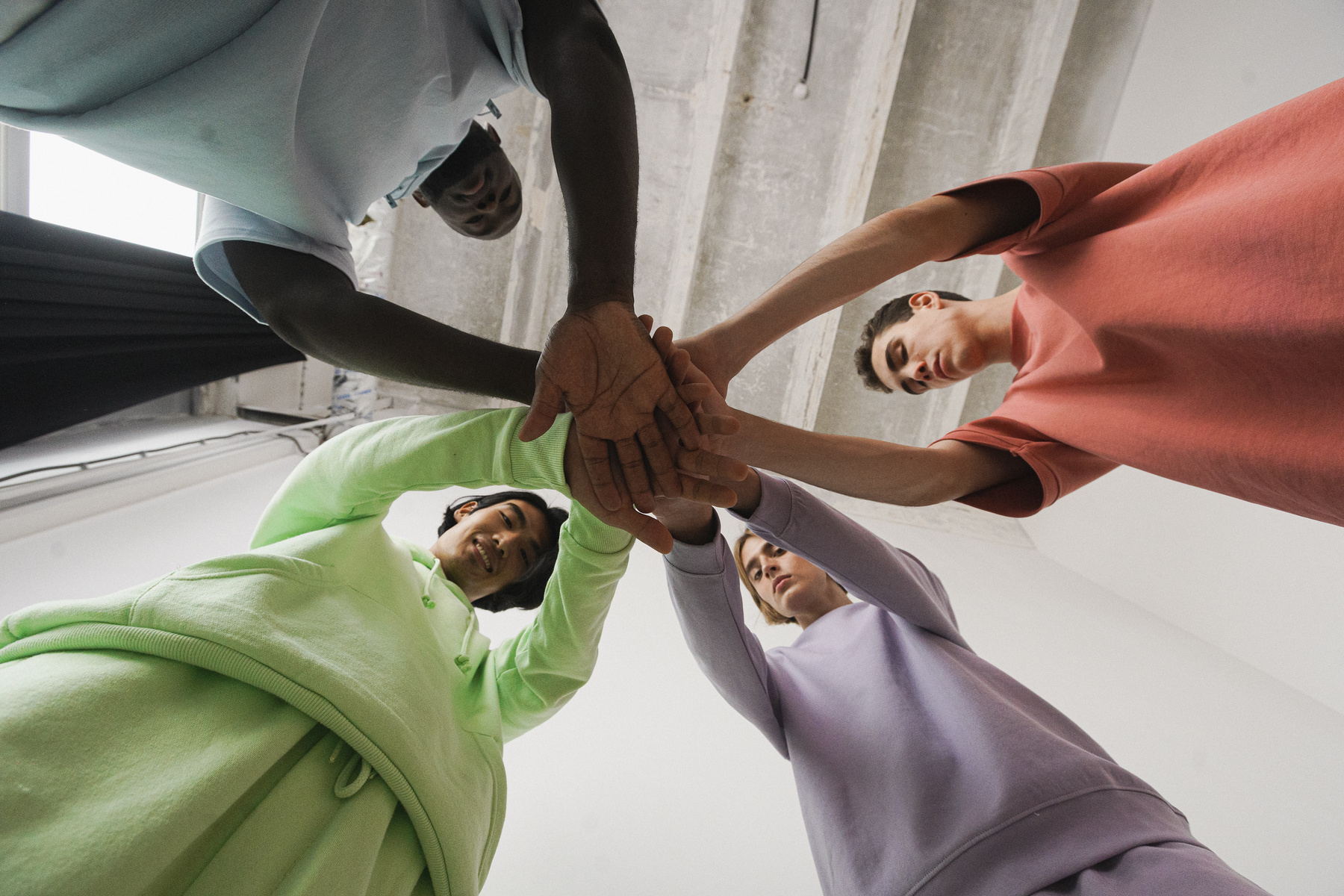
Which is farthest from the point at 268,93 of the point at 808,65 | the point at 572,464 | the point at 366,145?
the point at 808,65

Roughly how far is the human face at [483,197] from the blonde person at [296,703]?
604 mm

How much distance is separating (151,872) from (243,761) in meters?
0.11

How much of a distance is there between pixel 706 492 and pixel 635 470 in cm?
11

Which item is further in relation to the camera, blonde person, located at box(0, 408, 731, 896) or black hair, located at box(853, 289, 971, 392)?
black hair, located at box(853, 289, 971, 392)

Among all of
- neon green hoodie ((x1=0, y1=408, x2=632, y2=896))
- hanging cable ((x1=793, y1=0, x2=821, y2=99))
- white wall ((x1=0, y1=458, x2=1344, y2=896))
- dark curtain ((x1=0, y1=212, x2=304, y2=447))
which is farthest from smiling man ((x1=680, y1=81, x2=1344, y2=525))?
hanging cable ((x1=793, y1=0, x2=821, y2=99))

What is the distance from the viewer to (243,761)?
0.66m

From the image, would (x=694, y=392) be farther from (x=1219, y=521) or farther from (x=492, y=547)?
(x=1219, y=521)

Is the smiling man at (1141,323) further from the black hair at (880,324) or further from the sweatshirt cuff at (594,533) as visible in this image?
the black hair at (880,324)

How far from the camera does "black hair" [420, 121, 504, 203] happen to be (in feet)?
4.26

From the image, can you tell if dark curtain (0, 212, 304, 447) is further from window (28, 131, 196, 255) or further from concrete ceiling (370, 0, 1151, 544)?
concrete ceiling (370, 0, 1151, 544)

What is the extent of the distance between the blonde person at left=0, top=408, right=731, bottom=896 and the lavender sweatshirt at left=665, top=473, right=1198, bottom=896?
23cm

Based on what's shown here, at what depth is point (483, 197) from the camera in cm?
136

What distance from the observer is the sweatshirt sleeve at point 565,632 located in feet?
3.78

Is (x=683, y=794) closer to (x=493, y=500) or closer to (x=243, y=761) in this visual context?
(x=493, y=500)
